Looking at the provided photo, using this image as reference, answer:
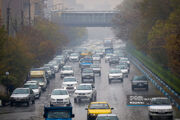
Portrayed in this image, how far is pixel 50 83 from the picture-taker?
65375 millimetres

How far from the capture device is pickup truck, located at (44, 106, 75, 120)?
27.8m

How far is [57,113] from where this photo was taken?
28.0m

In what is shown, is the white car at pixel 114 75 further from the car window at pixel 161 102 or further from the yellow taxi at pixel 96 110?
the yellow taxi at pixel 96 110

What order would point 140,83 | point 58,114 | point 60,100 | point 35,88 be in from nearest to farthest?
point 58,114
point 60,100
point 35,88
point 140,83

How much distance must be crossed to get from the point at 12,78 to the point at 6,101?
17.5 ft

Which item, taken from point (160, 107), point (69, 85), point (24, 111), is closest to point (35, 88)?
point (69, 85)

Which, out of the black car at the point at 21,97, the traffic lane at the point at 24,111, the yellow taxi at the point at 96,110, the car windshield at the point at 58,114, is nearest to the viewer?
the car windshield at the point at 58,114

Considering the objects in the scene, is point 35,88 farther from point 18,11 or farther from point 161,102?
point 18,11

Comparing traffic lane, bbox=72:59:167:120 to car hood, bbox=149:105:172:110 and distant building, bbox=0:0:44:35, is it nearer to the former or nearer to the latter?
car hood, bbox=149:105:172:110

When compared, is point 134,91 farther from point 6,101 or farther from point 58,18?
point 58,18

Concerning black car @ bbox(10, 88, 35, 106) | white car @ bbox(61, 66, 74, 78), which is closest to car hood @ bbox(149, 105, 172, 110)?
black car @ bbox(10, 88, 35, 106)

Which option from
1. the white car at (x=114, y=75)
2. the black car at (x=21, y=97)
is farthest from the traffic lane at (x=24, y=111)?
the white car at (x=114, y=75)

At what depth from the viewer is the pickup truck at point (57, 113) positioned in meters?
27.8

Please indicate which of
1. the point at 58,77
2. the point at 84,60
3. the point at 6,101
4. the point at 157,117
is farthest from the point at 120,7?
the point at 157,117
